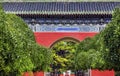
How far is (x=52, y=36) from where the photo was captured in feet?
89.7

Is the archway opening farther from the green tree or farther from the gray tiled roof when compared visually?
the green tree

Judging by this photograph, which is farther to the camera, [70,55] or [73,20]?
[70,55]

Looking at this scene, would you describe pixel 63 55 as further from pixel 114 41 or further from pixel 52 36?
pixel 114 41

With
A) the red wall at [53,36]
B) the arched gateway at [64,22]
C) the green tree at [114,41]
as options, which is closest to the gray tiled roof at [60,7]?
the arched gateway at [64,22]

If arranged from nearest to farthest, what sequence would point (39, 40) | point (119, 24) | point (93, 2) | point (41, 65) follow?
point (119, 24), point (41, 65), point (39, 40), point (93, 2)

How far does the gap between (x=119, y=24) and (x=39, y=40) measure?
1395 centimetres

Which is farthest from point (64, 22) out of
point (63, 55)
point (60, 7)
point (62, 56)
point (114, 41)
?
point (114, 41)

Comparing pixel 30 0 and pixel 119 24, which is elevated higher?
pixel 30 0

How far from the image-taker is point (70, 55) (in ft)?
131

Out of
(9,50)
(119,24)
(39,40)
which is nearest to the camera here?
(9,50)

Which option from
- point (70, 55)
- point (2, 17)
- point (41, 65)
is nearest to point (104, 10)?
point (41, 65)

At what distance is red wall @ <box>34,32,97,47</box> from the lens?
2725 cm

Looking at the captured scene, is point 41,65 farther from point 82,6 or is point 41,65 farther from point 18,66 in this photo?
point 82,6

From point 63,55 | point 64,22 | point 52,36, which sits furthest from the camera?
point 63,55
